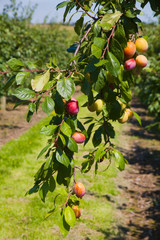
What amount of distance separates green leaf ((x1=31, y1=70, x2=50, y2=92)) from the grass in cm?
119

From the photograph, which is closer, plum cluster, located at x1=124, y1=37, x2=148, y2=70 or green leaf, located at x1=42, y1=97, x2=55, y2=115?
green leaf, located at x1=42, y1=97, x2=55, y2=115

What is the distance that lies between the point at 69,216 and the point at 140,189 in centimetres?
367

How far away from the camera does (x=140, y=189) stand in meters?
4.42

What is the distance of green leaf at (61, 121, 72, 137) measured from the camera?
98 centimetres

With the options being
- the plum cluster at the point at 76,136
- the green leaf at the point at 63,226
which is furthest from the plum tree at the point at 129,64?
the green leaf at the point at 63,226

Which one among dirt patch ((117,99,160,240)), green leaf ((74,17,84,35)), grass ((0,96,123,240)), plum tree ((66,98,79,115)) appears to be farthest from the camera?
dirt patch ((117,99,160,240))

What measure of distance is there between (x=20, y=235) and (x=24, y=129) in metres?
4.98

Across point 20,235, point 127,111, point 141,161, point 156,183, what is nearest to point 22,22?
point 141,161

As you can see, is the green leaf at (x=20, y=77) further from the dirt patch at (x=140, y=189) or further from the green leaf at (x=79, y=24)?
the dirt patch at (x=140, y=189)

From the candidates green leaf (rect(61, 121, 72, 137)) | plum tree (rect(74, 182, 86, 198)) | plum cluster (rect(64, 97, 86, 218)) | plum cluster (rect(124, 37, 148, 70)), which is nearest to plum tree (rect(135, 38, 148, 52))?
plum cluster (rect(124, 37, 148, 70))

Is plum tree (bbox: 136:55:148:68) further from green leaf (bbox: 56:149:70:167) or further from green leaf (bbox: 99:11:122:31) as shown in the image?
green leaf (bbox: 56:149:70:167)

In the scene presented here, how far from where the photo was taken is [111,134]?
4.53ft

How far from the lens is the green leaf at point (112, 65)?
952 millimetres

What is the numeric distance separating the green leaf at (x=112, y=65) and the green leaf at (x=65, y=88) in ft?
0.50
